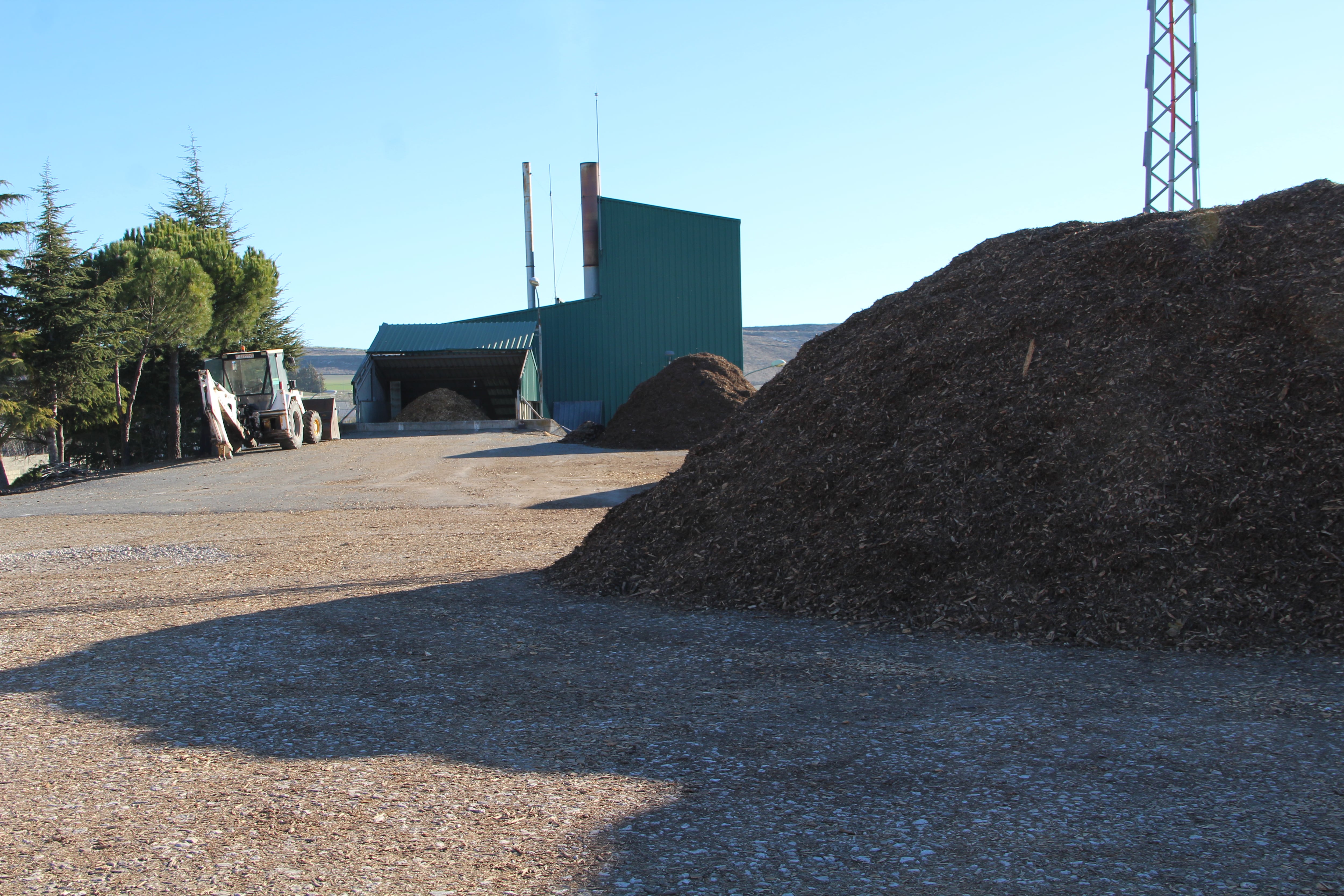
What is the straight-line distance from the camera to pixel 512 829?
3.28 metres

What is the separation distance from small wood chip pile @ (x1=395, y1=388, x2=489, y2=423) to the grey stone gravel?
2005 centimetres

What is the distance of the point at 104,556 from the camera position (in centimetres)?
1003

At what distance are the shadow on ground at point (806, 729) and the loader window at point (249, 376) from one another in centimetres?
1969

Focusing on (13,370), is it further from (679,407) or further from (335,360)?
(335,360)

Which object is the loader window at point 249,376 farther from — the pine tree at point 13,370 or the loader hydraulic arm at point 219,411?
the pine tree at point 13,370

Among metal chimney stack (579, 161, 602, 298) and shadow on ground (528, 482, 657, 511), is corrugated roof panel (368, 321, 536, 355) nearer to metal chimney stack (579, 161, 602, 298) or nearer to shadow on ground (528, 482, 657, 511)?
metal chimney stack (579, 161, 602, 298)

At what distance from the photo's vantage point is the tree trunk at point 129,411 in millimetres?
29703

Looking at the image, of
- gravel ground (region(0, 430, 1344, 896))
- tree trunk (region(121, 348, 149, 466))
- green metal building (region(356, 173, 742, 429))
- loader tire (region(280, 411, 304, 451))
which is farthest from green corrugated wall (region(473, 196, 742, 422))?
gravel ground (region(0, 430, 1344, 896))

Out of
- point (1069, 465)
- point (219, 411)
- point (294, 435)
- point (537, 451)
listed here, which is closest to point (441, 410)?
point (294, 435)

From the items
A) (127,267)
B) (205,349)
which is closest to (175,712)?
(127,267)

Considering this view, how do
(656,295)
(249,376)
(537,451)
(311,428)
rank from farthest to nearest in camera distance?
(656,295), (311,428), (249,376), (537,451)

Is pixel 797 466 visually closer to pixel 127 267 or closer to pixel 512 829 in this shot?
pixel 512 829

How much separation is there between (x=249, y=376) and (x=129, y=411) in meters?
8.00

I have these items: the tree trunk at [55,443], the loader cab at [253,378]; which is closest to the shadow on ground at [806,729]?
the loader cab at [253,378]
